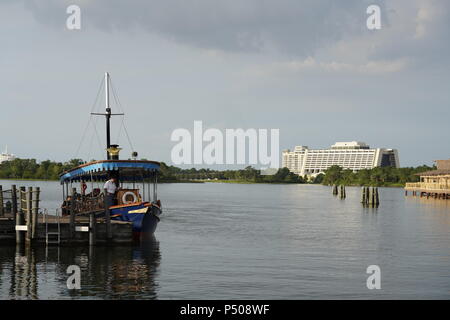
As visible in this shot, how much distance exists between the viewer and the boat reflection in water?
24.5m

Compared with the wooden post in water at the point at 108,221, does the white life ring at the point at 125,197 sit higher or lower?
higher

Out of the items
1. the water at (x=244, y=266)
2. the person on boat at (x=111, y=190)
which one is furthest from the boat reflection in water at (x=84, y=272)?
the person on boat at (x=111, y=190)

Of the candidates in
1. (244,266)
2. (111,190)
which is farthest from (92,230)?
(244,266)

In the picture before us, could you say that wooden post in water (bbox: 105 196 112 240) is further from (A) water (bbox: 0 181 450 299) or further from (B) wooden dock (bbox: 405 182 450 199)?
(B) wooden dock (bbox: 405 182 450 199)

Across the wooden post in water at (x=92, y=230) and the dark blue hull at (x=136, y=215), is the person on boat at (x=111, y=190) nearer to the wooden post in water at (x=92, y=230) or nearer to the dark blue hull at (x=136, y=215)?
the dark blue hull at (x=136, y=215)

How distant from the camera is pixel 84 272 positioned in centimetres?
2888

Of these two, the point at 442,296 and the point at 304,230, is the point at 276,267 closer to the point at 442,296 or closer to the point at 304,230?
the point at 442,296

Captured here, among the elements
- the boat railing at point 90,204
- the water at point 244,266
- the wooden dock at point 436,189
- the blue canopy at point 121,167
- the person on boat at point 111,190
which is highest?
the blue canopy at point 121,167

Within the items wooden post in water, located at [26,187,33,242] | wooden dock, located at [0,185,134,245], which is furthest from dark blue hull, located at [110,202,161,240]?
wooden post in water, located at [26,187,33,242]

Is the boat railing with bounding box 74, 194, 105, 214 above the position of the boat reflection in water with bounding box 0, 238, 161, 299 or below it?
above

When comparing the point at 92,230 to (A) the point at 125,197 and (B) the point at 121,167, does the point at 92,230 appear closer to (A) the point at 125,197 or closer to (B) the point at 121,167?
(A) the point at 125,197

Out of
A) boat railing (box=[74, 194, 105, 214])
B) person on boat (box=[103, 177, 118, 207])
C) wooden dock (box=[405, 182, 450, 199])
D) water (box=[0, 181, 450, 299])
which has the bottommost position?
water (box=[0, 181, 450, 299])

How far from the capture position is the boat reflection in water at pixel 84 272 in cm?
2455
